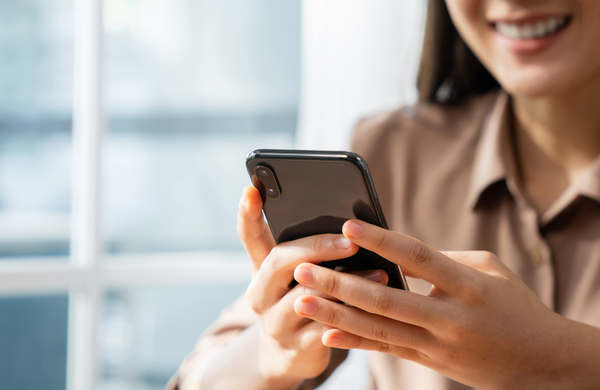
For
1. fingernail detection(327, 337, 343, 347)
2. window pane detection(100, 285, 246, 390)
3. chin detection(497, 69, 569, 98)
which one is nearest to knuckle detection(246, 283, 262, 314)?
fingernail detection(327, 337, 343, 347)

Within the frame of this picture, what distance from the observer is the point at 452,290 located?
1.48 feet

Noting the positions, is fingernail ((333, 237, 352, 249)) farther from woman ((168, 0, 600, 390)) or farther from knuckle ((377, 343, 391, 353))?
knuckle ((377, 343, 391, 353))

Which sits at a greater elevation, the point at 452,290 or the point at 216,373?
the point at 452,290

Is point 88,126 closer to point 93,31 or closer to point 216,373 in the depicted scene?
point 93,31

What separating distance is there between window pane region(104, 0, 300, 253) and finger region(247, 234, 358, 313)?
4.11 ft

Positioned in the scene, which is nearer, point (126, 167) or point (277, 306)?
point (277, 306)

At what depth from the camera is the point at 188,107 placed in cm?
174

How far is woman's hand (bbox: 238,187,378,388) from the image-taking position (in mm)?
488

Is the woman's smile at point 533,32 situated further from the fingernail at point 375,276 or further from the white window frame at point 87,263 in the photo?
the white window frame at point 87,263

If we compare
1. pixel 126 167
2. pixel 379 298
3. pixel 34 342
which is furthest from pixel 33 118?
pixel 379 298

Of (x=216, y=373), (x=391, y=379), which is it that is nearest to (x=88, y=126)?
(x=216, y=373)

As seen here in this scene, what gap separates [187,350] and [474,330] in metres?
1.61

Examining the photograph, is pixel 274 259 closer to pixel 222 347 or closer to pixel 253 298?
pixel 253 298

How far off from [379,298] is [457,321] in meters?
0.08
